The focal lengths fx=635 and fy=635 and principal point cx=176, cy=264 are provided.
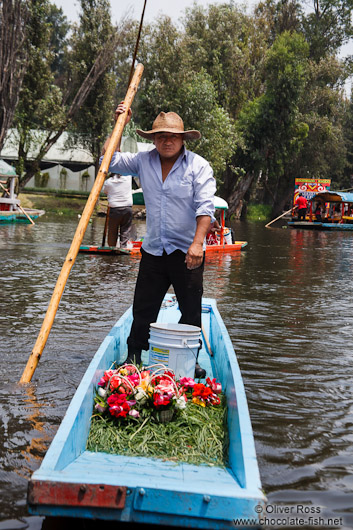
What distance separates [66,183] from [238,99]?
1552 cm

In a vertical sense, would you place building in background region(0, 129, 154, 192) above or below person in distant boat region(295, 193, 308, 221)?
above

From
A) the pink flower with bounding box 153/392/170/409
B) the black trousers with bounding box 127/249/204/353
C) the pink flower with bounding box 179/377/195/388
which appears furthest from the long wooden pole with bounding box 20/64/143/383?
the pink flower with bounding box 153/392/170/409

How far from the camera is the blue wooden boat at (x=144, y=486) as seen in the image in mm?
2959

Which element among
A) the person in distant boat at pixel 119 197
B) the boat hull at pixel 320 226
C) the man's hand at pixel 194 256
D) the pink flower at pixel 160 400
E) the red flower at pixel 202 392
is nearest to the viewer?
the pink flower at pixel 160 400

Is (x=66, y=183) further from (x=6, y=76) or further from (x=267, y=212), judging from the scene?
(x=6, y=76)

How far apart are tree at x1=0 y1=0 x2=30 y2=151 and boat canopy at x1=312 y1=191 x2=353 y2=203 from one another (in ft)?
69.3

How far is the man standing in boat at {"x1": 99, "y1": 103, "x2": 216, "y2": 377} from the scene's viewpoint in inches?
198

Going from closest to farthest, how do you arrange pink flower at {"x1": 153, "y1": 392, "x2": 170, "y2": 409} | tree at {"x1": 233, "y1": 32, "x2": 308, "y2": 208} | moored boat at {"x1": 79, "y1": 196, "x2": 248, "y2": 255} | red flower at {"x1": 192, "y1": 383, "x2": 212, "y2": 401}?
1. pink flower at {"x1": 153, "y1": 392, "x2": 170, "y2": 409}
2. red flower at {"x1": 192, "y1": 383, "x2": 212, "y2": 401}
3. moored boat at {"x1": 79, "y1": 196, "x2": 248, "y2": 255}
4. tree at {"x1": 233, "y1": 32, "x2": 308, "y2": 208}

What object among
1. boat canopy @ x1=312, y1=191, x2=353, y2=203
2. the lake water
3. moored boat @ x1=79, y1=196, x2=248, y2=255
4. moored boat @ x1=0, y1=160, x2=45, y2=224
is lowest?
the lake water

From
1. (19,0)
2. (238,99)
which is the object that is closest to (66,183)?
(238,99)

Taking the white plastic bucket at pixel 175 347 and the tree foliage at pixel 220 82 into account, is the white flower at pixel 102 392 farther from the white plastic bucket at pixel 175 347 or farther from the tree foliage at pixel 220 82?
the tree foliage at pixel 220 82

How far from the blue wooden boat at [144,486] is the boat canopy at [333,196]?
39.6m

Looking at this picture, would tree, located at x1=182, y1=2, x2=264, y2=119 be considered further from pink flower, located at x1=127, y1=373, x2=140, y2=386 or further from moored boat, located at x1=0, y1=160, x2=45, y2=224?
pink flower, located at x1=127, y1=373, x2=140, y2=386

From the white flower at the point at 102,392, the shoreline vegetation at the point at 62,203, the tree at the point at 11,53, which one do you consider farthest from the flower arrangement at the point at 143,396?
the shoreline vegetation at the point at 62,203
